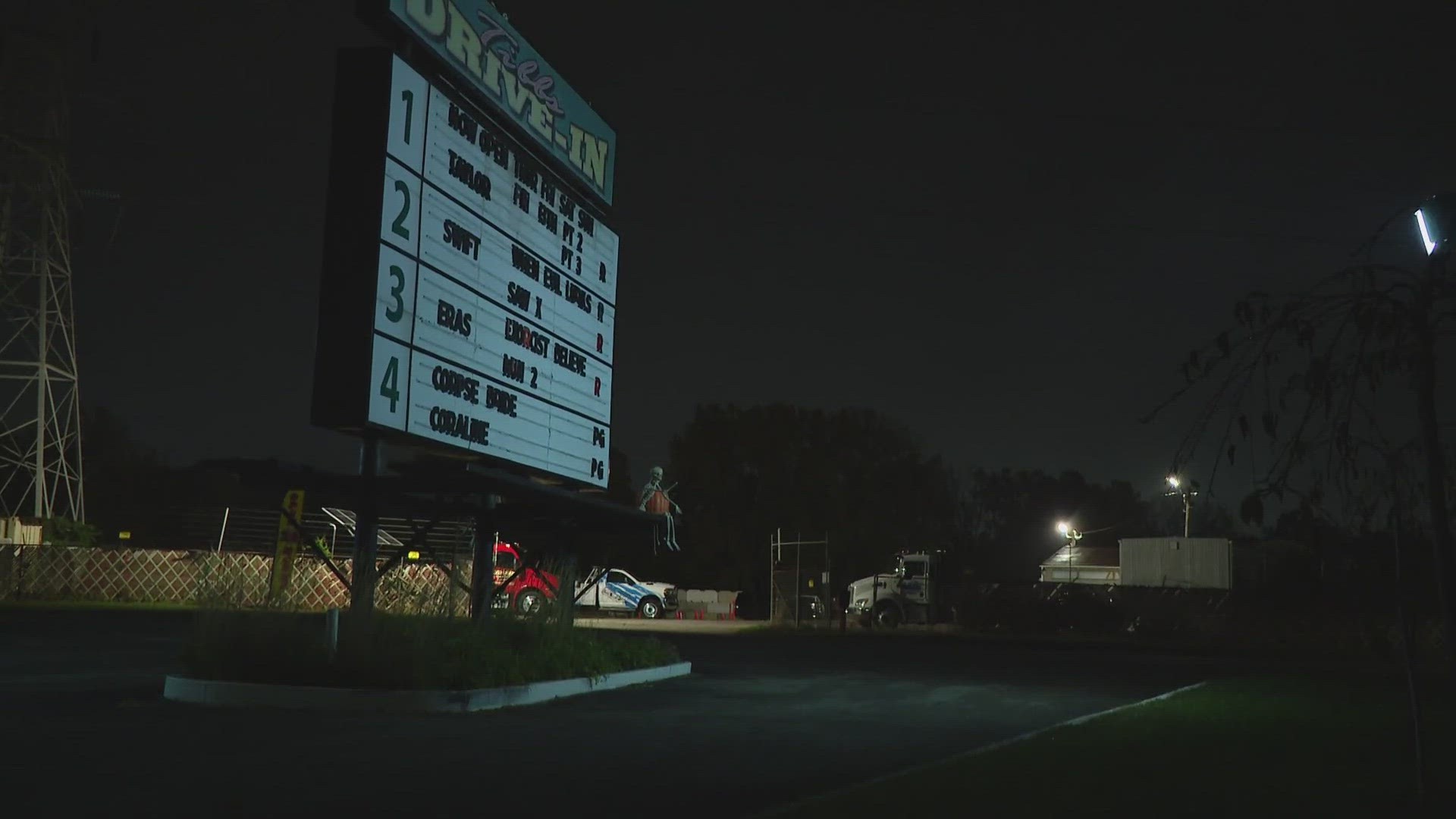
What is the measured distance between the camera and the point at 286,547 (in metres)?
31.8

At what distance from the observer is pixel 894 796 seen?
8531 mm

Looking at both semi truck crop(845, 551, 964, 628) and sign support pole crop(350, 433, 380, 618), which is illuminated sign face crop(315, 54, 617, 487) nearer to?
sign support pole crop(350, 433, 380, 618)

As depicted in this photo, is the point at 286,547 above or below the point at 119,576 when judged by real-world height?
above

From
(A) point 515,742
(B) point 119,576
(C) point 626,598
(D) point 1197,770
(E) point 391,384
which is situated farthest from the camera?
(B) point 119,576

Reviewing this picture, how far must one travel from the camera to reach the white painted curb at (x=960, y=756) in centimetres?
814

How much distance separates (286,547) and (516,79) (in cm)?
1768

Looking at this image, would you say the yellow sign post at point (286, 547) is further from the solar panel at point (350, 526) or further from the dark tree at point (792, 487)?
the dark tree at point (792, 487)

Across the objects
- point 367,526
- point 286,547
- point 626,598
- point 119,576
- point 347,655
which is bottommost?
point 347,655

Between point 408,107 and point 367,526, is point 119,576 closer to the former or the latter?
point 367,526

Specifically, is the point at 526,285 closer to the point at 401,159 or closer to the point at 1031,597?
the point at 401,159

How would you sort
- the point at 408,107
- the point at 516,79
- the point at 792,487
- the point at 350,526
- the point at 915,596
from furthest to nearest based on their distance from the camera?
1. the point at 792,487
2. the point at 350,526
3. the point at 915,596
4. the point at 516,79
5. the point at 408,107

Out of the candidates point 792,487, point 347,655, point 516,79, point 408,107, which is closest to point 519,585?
point 516,79

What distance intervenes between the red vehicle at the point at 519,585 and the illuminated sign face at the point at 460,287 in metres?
1.83

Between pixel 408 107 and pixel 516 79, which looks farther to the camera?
pixel 516 79
